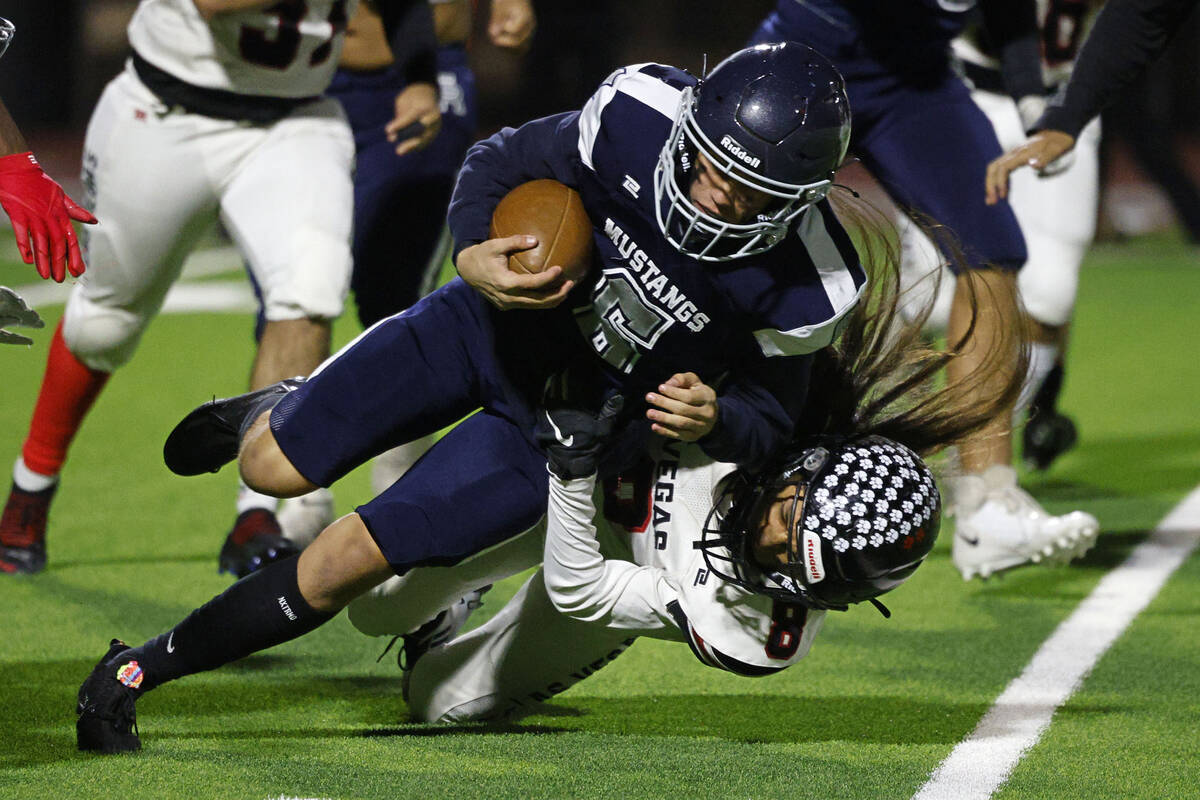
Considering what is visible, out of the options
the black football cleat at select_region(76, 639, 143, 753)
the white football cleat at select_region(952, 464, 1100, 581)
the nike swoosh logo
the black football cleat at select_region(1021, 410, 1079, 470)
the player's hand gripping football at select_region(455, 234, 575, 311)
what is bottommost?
the black football cleat at select_region(1021, 410, 1079, 470)

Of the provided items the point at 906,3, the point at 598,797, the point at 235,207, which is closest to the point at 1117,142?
the point at 906,3

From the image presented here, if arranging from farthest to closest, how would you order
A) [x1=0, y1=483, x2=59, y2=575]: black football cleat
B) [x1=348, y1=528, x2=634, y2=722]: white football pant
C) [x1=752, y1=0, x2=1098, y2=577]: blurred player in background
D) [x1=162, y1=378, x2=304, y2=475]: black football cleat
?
[x1=0, y1=483, x2=59, y2=575]: black football cleat → [x1=752, y1=0, x2=1098, y2=577]: blurred player in background → [x1=162, y1=378, x2=304, y2=475]: black football cleat → [x1=348, y1=528, x2=634, y2=722]: white football pant

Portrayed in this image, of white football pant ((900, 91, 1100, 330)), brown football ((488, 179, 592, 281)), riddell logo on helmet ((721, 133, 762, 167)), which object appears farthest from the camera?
white football pant ((900, 91, 1100, 330))

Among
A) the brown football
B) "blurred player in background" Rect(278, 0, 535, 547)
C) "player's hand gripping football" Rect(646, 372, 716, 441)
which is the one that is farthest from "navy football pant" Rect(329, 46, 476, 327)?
"player's hand gripping football" Rect(646, 372, 716, 441)

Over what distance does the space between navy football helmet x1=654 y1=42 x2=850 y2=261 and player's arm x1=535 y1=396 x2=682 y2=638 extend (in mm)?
358

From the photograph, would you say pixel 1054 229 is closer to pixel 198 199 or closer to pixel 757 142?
pixel 198 199

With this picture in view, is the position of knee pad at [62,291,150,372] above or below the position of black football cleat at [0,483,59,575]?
above

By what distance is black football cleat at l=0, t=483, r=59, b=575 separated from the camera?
471 centimetres

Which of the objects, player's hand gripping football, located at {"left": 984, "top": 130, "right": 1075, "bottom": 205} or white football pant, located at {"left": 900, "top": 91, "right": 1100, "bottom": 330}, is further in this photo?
white football pant, located at {"left": 900, "top": 91, "right": 1100, "bottom": 330}

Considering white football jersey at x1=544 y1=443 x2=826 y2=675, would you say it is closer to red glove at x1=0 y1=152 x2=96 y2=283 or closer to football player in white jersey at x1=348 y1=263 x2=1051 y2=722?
football player in white jersey at x1=348 y1=263 x2=1051 y2=722

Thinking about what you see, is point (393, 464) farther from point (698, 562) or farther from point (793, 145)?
point (793, 145)

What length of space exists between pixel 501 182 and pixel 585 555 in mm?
740

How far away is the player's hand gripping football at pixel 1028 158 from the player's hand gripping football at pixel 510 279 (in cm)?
189

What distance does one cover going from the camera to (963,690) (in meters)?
3.74
